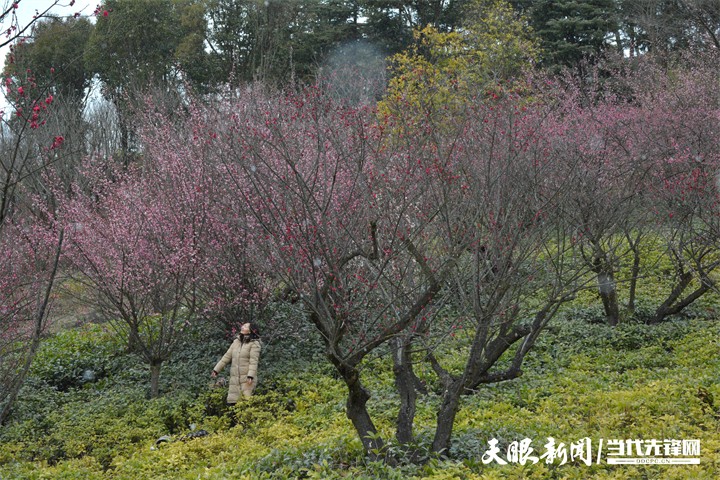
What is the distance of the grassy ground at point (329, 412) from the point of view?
5.26 metres

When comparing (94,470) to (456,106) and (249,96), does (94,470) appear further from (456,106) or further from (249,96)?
(456,106)

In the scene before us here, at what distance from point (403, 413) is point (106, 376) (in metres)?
7.75

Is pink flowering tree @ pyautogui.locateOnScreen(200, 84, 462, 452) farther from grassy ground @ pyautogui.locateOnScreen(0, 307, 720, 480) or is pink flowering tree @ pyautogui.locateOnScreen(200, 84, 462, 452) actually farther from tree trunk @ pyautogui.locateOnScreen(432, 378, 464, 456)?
grassy ground @ pyautogui.locateOnScreen(0, 307, 720, 480)

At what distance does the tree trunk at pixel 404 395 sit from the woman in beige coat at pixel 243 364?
155 inches

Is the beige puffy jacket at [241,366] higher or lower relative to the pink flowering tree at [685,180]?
lower

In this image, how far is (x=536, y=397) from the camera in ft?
24.5

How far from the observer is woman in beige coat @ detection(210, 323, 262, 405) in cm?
897

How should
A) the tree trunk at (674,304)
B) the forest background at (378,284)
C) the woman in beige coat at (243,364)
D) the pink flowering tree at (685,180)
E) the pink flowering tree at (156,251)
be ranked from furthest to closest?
1. the tree trunk at (674,304)
2. the pink flowering tree at (156,251)
3. the pink flowering tree at (685,180)
4. the woman in beige coat at (243,364)
5. the forest background at (378,284)

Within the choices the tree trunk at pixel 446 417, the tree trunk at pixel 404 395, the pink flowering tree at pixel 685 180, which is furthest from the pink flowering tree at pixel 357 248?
the pink flowering tree at pixel 685 180

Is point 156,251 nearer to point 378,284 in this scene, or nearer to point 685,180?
point 378,284

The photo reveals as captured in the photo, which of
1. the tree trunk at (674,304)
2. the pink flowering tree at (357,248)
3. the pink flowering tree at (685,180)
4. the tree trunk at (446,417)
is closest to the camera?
the pink flowering tree at (357,248)

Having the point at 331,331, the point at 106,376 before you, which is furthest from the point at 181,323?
the point at 331,331

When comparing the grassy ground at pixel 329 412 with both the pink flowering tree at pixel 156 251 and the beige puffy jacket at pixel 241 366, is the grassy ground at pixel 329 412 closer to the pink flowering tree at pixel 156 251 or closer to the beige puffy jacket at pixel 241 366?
the beige puffy jacket at pixel 241 366

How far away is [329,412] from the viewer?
7.99 m
